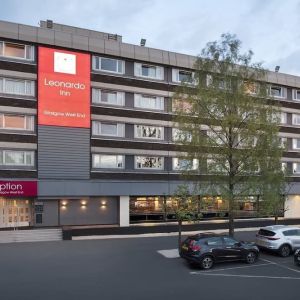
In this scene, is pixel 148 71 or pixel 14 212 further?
pixel 148 71

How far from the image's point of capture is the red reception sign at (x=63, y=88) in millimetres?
30547

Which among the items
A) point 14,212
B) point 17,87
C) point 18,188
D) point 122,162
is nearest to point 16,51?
point 17,87

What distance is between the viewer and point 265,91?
2347 cm

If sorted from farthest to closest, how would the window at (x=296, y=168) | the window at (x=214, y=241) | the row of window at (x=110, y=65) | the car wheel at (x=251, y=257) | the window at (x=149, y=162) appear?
the window at (x=296, y=168) → the window at (x=149, y=162) → the row of window at (x=110, y=65) → the car wheel at (x=251, y=257) → the window at (x=214, y=241)

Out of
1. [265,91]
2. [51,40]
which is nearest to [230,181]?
[265,91]

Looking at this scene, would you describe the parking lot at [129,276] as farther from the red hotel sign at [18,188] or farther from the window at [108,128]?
the window at [108,128]

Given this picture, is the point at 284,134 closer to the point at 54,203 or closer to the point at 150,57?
the point at 150,57

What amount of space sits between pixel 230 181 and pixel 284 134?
20416 mm

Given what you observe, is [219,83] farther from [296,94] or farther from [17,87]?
[296,94]

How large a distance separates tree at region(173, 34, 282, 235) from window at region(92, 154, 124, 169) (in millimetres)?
10703

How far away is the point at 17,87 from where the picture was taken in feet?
99.5

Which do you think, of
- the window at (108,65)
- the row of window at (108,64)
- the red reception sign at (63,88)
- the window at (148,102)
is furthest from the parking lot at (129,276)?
the window at (108,65)

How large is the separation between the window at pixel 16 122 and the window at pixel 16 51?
4505 mm

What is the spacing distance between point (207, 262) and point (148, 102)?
18.7 meters
